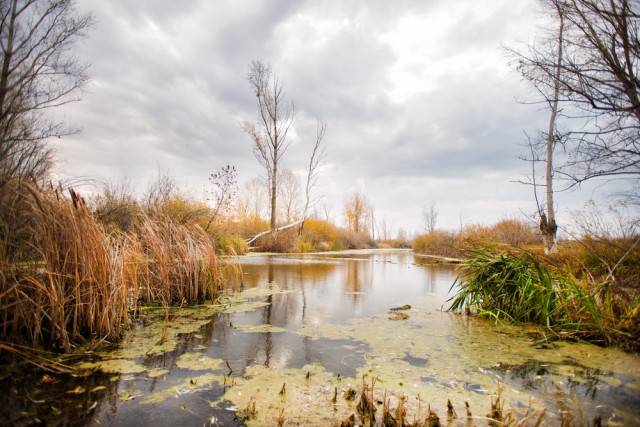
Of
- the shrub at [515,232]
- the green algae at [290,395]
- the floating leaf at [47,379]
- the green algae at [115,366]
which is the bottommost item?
the green algae at [290,395]

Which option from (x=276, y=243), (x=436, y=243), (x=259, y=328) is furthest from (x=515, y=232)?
(x=259, y=328)

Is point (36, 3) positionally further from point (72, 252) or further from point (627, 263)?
point (627, 263)

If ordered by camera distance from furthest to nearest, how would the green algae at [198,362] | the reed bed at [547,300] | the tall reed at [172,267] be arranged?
1. the tall reed at [172,267]
2. the reed bed at [547,300]
3. the green algae at [198,362]

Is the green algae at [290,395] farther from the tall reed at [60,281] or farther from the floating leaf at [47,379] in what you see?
the tall reed at [60,281]

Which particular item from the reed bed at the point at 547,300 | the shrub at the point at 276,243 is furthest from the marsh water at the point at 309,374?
the shrub at the point at 276,243

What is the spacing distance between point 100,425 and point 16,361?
3.93ft

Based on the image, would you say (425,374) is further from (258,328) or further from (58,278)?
(58,278)

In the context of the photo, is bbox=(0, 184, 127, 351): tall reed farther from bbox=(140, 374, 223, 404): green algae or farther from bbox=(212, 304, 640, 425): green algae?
bbox=(212, 304, 640, 425): green algae

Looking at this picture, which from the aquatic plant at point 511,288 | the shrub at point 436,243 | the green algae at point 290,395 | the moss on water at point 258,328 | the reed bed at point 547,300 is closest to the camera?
the green algae at point 290,395

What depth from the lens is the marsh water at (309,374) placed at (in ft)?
5.72

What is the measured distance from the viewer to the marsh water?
5.72 ft

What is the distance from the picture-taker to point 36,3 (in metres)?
11.4

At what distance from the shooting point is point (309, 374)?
223 cm

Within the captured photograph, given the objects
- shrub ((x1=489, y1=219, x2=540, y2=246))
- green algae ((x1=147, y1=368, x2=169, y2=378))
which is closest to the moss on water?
green algae ((x1=147, y1=368, x2=169, y2=378))
